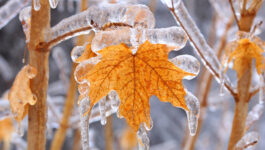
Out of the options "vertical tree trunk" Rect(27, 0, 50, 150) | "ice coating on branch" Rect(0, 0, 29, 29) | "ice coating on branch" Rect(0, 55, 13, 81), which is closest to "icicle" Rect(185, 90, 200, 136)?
"vertical tree trunk" Rect(27, 0, 50, 150)

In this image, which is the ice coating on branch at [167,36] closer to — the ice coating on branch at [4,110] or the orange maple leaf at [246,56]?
the orange maple leaf at [246,56]

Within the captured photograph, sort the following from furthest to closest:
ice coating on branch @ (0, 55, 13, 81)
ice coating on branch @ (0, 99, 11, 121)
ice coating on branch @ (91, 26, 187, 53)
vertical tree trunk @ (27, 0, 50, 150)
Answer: ice coating on branch @ (0, 55, 13, 81) < ice coating on branch @ (0, 99, 11, 121) < vertical tree trunk @ (27, 0, 50, 150) < ice coating on branch @ (91, 26, 187, 53)

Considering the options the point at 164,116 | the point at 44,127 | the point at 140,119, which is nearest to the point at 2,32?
the point at 164,116

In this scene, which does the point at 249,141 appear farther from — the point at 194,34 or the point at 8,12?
the point at 8,12

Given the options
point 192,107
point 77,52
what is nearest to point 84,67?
point 77,52

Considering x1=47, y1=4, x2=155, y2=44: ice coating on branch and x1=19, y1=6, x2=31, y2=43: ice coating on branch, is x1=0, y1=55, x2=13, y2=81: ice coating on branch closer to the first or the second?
x1=19, y1=6, x2=31, y2=43: ice coating on branch

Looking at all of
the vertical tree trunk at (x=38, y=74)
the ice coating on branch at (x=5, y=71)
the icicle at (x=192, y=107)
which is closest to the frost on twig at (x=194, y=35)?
the icicle at (x=192, y=107)

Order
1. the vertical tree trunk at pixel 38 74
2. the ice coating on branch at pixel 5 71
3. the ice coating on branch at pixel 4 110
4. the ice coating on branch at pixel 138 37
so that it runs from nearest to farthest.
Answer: the ice coating on branch at pixel 138 37 → the vertical tree trunk at pixel 38 74 → the ice coating on branch at pixel 4 110 → the ice coating on branch at pixel 5 71
